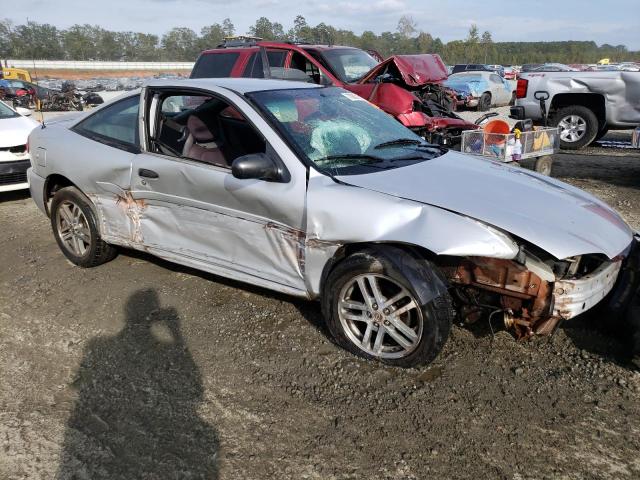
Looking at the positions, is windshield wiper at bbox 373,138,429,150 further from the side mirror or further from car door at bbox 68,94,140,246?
car door at bbox 68,94,140,246

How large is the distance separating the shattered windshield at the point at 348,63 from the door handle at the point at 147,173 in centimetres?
522

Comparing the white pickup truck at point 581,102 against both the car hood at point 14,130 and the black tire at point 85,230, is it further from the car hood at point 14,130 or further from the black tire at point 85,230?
the car hood at point 14,130

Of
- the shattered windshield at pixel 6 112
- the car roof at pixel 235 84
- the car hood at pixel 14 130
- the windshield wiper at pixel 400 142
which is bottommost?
the car hood at pixel 14 130

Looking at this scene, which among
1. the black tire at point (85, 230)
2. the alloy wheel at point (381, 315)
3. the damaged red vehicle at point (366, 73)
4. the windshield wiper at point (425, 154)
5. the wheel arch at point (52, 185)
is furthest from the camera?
the damaged red vehicle at point (366, 73)

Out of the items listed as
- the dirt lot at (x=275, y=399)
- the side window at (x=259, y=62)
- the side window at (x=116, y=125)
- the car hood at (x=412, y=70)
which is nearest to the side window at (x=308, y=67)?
the side window at (x=259, y=62)

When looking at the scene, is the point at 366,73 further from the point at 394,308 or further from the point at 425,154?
the point at 394,308

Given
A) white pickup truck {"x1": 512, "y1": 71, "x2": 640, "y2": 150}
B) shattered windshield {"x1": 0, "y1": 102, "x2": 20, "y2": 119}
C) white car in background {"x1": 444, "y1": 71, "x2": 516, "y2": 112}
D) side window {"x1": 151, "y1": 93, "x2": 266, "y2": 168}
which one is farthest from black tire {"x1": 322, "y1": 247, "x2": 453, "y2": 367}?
white car in background {"x1": 444, "y1": 71, "x2": 516, "y2": 112}

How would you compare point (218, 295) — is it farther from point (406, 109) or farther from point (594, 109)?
point (594, 109)

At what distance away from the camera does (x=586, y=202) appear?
3500mm

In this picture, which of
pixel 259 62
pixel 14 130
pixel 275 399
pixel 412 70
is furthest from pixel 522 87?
pixel 275 399

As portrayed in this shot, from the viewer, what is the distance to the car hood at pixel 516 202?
2.88 metres

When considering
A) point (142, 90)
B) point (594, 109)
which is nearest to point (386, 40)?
point (594, 109)

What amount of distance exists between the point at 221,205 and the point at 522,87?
7.98 m

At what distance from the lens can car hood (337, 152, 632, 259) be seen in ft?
9.45
